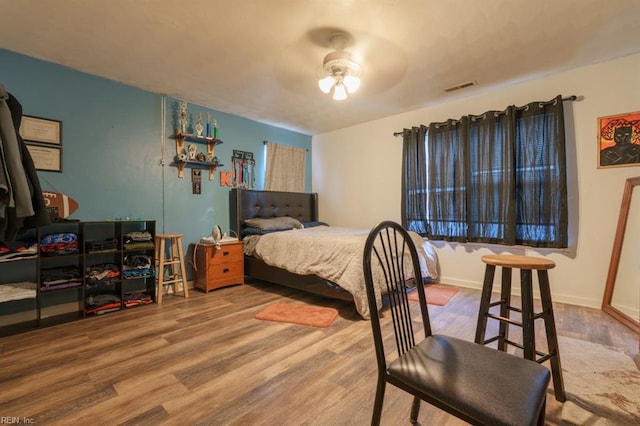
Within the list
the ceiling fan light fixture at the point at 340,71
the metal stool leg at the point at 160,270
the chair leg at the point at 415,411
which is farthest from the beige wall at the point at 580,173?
the metal stool leg at the point at 160,270

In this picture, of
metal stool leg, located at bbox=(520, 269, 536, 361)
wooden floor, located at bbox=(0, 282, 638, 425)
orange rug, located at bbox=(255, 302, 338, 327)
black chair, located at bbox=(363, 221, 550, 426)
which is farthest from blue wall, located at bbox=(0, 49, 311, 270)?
metal stool leg, located at bbox=(520, 269, 536, 361)

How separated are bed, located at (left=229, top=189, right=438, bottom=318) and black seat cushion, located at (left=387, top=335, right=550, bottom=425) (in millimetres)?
1469

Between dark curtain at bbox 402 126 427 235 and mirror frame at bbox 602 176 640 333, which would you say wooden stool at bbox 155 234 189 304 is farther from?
mirror frame at bbox 602 176 640 333

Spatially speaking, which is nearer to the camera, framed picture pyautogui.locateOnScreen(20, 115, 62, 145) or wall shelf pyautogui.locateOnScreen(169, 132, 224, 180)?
framed picture pyautogui.locateOnScreen(20, 115, 62, 145)

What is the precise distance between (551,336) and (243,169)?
374 centimetres

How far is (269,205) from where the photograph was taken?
429 cm

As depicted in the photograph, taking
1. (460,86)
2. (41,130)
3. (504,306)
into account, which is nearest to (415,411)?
(504,306)

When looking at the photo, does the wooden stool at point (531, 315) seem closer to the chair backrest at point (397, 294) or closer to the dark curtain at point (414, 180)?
the chair backrest at point (397, 294)

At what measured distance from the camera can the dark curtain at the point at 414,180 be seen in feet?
12.2

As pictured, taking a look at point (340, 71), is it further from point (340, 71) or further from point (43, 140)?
point (43, 140)

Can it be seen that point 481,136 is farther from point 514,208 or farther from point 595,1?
→ point 595,1

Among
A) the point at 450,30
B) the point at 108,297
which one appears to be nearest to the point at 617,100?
the point at 450,30

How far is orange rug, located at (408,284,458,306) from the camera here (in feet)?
9.70

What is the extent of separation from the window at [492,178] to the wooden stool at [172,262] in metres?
2.85
